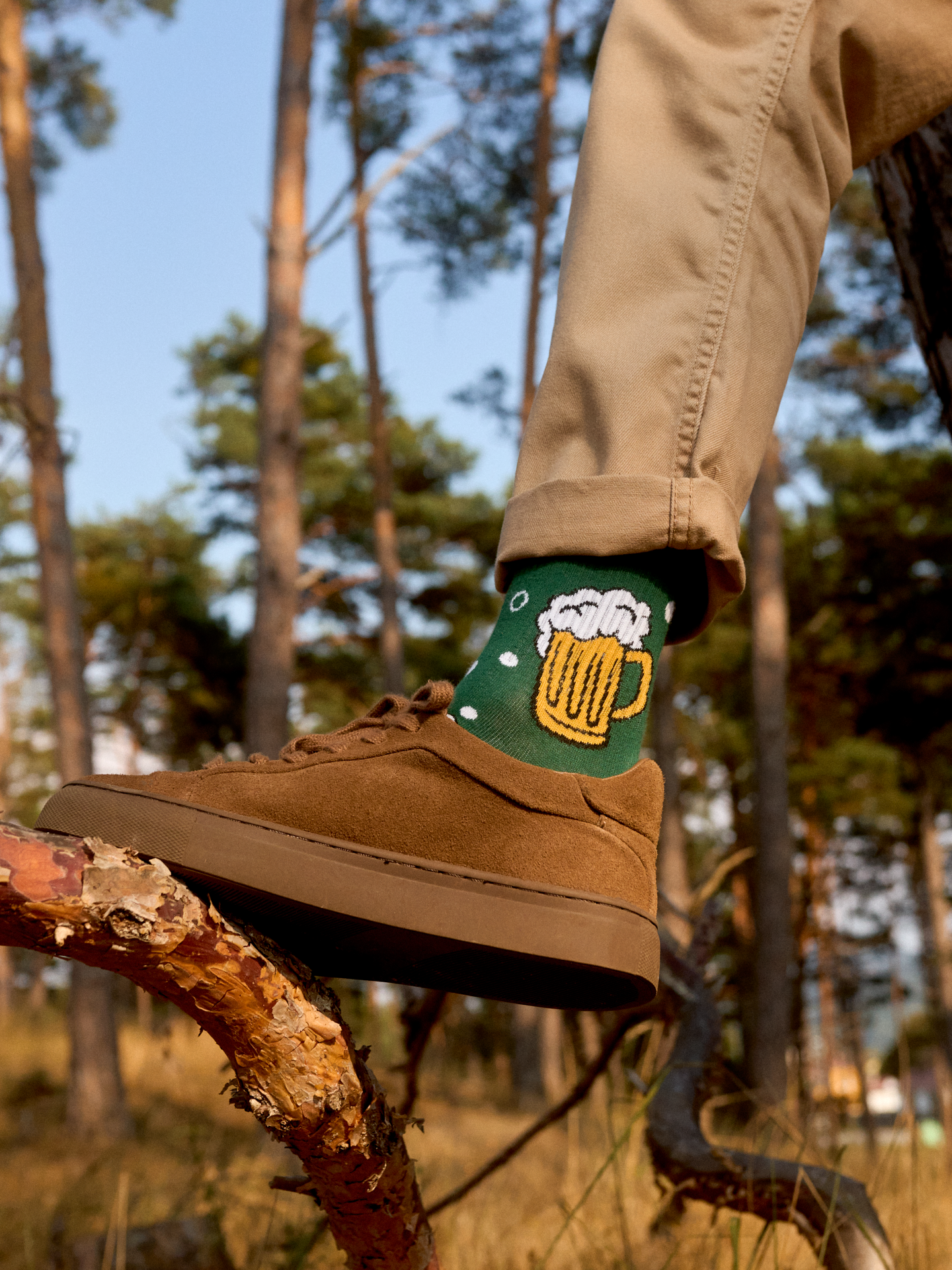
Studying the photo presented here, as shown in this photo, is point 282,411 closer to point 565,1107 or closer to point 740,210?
point 565,1107

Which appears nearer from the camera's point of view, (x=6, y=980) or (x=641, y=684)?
(x=641, y=684)

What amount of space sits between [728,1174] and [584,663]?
3.58 ft

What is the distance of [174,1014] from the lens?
12328 millimetres

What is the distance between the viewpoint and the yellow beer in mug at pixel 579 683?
3.38ft

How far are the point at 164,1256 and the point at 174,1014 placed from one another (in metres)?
11.3

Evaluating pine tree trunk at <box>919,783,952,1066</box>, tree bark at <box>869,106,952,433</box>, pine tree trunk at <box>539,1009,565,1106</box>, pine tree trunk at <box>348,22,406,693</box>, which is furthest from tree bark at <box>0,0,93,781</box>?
pine tree trunk at <box>919,783,952,1066</box>

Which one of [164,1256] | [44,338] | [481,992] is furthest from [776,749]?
[481,992]

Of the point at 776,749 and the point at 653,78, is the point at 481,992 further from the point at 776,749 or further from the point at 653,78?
the point at 776,749

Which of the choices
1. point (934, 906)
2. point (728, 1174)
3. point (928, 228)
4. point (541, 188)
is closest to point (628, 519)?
point (928, 228)

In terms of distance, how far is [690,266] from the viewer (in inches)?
38.0

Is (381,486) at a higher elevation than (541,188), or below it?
below

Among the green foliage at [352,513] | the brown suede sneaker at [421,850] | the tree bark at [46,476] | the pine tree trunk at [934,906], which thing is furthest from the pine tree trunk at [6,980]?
the brown suede sneaker at [421,850]

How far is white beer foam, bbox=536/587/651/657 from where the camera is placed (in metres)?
1.00

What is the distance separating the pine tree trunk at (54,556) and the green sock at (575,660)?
19.0 ft
